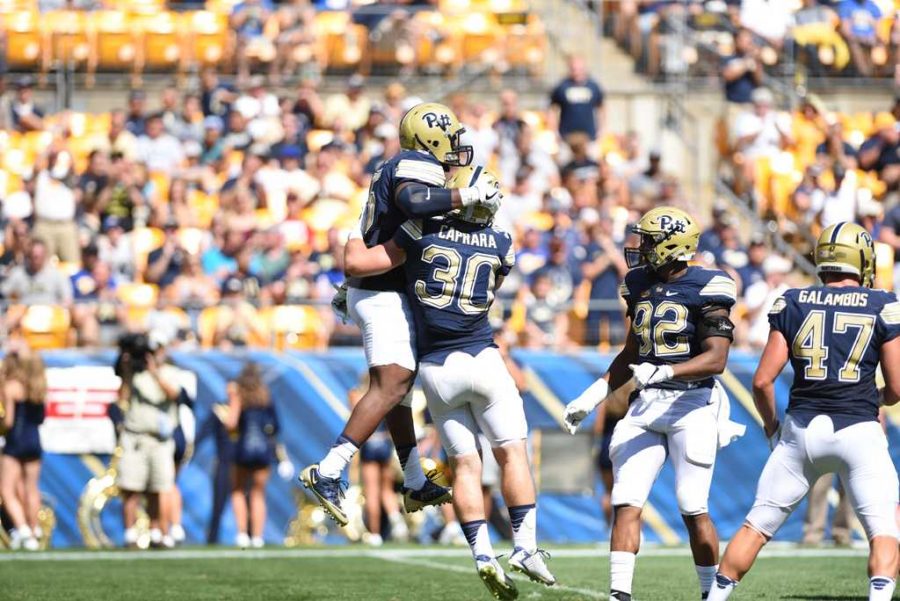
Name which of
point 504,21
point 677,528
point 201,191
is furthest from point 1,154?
point 677,528

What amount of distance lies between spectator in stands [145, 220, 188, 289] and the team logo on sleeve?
8321mm

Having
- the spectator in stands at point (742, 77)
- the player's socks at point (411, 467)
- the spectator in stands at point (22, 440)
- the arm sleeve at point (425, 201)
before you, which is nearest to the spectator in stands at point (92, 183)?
the spectator in stands at point (22, 440)

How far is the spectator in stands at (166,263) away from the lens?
1633cm

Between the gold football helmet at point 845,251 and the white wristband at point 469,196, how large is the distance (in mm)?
1595

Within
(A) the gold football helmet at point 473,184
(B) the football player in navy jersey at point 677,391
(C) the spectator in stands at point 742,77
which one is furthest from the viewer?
(C) the spectator in stands at point 742,77

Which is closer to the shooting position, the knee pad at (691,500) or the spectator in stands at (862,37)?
the knee pad at (691,500)

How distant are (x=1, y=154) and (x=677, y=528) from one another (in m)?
8.47

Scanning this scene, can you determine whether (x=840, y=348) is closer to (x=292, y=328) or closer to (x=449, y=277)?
(x=449, y=277)

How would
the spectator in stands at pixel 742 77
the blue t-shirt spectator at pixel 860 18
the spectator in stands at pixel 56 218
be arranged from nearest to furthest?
the spectator in stands at pixel 56 218
the spectator in stands at pixel 742 77
the blue t-shirt spectator at pixel 860 18

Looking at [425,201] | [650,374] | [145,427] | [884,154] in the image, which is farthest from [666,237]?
[884,154]

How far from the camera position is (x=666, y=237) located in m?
8.14

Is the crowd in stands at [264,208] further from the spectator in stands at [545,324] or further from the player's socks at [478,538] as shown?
the player's socks at [478,538]

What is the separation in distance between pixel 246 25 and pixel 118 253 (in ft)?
15.9

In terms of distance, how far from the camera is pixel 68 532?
48.9 ft
